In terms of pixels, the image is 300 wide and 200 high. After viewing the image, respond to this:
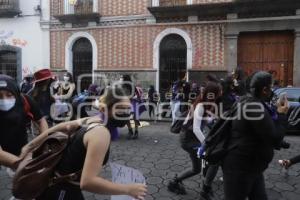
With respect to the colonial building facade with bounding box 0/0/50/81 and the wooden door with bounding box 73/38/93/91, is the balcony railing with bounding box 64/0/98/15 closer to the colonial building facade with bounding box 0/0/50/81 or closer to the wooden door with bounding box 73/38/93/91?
the colonial building facade with bounding box 0/0/50/81

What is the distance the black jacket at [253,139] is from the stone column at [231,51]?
11896 mm

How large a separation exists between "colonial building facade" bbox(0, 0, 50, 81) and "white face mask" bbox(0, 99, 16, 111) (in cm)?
1562

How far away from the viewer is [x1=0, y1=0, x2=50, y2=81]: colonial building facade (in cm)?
1817

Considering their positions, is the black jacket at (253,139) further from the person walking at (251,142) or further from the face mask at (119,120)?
the face mask at (119,120)

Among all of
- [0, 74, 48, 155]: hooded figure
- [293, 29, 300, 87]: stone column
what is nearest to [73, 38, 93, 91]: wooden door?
[293, 29, 300, 87]: stone column

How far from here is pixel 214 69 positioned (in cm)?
1493

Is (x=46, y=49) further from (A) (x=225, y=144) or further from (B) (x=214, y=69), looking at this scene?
(A) (x=225, y=144)

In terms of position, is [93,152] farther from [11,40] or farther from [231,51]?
[11,40]

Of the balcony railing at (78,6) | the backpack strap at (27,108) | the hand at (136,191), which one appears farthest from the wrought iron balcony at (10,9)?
the hand at (136,191)

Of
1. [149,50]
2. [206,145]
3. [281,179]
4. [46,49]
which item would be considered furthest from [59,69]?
[206,145]

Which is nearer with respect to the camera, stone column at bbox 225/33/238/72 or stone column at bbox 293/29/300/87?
stone column at bbox 293/29/300/87

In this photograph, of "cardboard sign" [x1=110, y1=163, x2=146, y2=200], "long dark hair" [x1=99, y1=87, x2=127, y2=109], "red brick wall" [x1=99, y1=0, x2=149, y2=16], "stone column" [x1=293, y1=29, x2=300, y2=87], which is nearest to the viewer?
"long dark hair" [x1=99, y1=87, x2=127, y2=109]

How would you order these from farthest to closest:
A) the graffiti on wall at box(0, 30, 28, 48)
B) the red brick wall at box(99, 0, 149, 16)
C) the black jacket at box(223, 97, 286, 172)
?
the graffiti on wall at box(0, 30, 28, 48)
the red brick wall at box(99, 0, 149, 16)
the black jacket at box(223, 97, 286, 172)

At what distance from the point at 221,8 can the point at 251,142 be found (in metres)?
12.5
